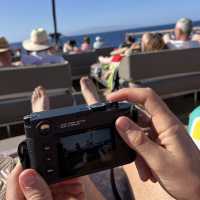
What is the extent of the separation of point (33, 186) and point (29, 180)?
0.8 inches

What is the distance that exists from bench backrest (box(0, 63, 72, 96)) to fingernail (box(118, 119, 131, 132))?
3.22m

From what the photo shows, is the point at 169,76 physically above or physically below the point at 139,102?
below

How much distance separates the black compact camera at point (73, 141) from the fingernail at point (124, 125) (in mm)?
22

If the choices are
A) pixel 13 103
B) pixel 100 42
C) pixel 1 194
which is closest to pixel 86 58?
pixel 100 42

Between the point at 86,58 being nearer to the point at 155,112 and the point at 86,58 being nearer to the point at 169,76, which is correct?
the point at 169,76

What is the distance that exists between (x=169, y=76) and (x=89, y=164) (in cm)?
403

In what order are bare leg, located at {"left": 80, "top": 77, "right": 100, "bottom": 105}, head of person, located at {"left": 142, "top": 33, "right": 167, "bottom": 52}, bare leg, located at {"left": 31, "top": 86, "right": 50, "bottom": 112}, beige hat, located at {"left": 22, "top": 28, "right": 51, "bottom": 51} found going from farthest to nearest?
beige hat, located at {"left": 22, "top": 28, "right": 51, "bottom": 51} < head of person, located at {"left": 142, "top": 33, "right": 167, "bottom": 52} < bare leg, located at {"left": 31, "top": 86, "right": 50, "bottom": 112} < bare leg, located at {"left": 80, "top": 77, "right": 100, "bottom": 105}

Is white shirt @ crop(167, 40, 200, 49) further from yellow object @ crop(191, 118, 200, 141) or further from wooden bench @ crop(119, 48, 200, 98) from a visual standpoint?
yellow object @ crop(191, 118, 200, 141)

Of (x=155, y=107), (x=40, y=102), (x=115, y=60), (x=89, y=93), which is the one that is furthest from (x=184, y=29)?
(x=155, y=107)

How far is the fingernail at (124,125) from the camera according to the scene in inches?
33.5

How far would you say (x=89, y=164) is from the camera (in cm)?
89

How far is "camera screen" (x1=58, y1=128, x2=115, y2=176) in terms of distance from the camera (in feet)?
2.83

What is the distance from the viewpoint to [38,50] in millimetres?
5551

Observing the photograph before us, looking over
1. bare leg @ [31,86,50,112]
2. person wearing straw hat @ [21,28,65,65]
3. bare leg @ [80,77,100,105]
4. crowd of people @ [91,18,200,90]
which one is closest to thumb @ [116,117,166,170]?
bare leg @ [80,77,100,105]
